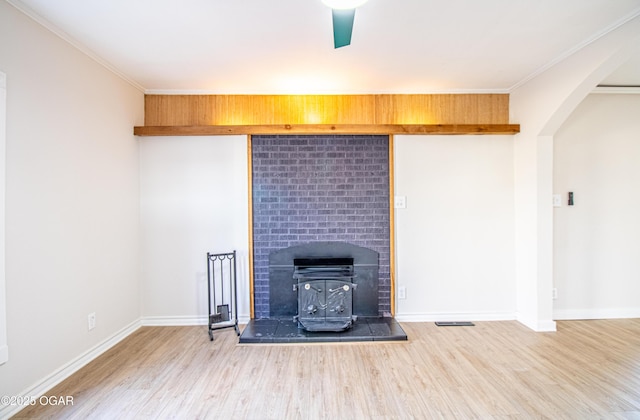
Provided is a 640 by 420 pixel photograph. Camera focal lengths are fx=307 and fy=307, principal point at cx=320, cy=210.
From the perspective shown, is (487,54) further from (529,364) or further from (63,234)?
(63,234)

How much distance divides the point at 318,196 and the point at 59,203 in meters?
2.13

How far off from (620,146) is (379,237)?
8.89 feet

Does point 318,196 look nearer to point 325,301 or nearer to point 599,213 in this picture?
point 325,301

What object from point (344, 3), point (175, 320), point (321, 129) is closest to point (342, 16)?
point (344, 3)

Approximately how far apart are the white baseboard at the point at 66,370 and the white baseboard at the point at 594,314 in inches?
171

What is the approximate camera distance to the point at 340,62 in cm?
264

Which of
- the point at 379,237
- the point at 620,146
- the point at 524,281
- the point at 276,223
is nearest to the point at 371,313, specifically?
the point at 379,237

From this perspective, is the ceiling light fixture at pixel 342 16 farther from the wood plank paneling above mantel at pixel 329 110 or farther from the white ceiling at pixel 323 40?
the wood plank paneling above mantel at pixel 329 110

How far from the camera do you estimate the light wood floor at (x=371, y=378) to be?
1.86 meters

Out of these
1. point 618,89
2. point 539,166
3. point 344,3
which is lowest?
point 539,166

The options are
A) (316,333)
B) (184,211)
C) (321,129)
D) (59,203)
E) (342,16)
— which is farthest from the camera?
(184,211)

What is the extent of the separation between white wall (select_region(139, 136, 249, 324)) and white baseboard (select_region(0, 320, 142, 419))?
1.46 feet

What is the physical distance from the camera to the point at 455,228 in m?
3.29

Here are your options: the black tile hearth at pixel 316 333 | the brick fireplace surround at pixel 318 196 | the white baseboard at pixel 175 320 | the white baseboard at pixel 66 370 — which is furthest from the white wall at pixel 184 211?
the black tile hearth at pixel 316 333
